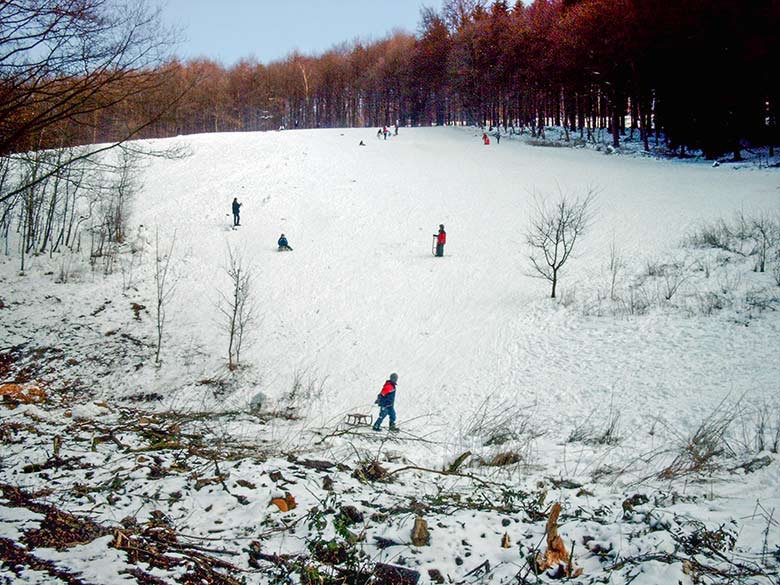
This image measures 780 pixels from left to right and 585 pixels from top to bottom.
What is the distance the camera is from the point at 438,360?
1591 centimetres

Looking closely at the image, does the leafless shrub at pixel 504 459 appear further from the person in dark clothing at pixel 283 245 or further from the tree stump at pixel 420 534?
the person in dark clothing at pixel 283 245

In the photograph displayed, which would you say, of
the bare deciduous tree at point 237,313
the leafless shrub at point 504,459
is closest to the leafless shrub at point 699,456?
the leafless shrub at point 504,459

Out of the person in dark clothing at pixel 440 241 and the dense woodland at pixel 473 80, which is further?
the person in dark clothing at pixel 440 241

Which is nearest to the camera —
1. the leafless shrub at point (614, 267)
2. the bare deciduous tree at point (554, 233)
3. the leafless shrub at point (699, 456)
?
the leafless shrub at point (699, 456)

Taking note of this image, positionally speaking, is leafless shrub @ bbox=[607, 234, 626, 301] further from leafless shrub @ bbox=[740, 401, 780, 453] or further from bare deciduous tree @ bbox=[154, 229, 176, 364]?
bare deciduous tree @ bbox=[154, 229, 176, 364]

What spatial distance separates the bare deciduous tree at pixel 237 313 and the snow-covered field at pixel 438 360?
472mm

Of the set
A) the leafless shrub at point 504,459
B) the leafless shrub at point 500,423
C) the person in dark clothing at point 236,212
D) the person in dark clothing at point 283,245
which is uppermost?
the person in dark clothing at point 236,212

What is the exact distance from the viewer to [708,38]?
3506 cm

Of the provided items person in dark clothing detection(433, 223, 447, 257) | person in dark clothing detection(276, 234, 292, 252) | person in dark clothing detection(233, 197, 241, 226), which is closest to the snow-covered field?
person in dark clothing detection(276, 234, 292, 252)

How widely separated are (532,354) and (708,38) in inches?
1377

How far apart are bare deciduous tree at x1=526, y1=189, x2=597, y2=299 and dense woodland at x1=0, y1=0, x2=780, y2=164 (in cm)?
1395

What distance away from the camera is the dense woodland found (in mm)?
5605

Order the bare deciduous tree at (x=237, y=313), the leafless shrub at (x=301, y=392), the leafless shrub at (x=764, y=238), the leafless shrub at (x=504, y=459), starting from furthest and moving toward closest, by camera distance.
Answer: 1. the leafless shrub at (x=764, y=238)
2. the bare deciduous tree at (x=237, y=313)
3. the leafless shrub at (x=301, y=392)
4. the leafless shrub at (x=504, y=459)

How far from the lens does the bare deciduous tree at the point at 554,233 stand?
61.5ft
